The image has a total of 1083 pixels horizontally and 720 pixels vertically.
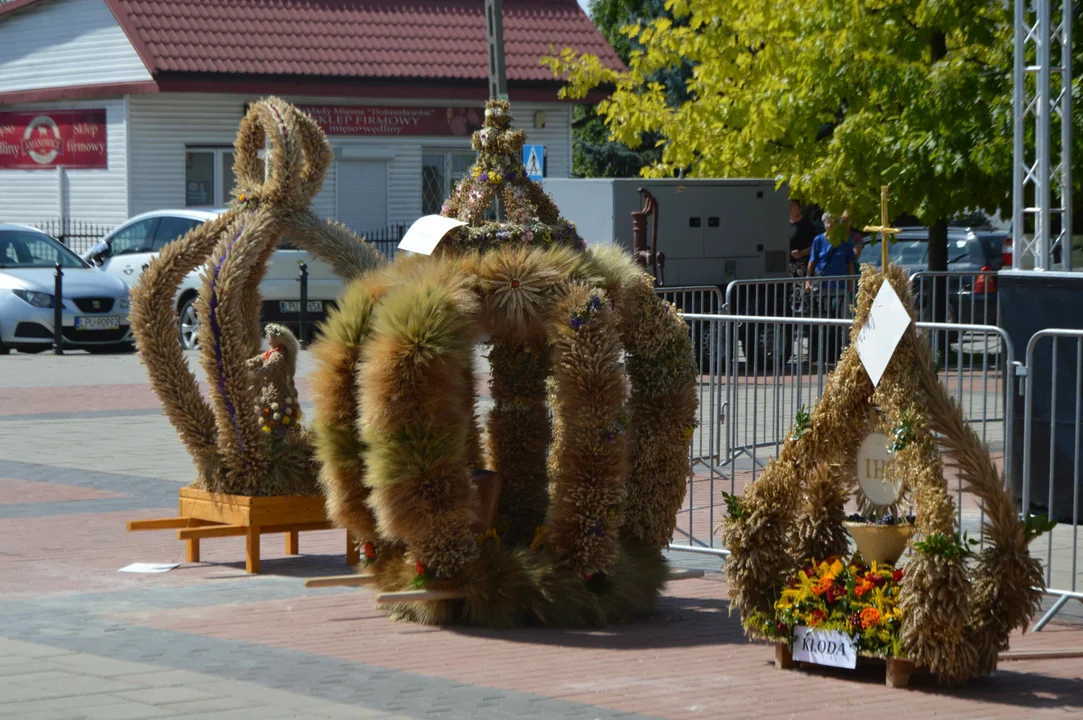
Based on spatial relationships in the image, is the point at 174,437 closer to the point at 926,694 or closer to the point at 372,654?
the point at 372,654

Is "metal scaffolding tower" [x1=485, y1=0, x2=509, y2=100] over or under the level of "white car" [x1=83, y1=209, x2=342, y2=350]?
over

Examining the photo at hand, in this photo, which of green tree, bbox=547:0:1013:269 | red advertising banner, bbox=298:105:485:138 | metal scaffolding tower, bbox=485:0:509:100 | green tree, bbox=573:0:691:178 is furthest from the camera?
green tree, bbox=573:0:691:178

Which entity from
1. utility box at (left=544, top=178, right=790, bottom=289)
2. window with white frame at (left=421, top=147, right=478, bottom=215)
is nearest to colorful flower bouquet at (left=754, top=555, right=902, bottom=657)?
utility box at (left=544, top=178, right=790, bottom=289)

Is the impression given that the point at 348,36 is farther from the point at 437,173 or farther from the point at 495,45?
the point at 495,45

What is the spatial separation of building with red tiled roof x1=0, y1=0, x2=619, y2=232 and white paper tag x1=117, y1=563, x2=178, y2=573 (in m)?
22.5

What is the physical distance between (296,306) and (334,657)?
53.8 ft

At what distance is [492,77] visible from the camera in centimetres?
1786

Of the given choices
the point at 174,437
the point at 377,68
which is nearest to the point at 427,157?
the point at 377,68

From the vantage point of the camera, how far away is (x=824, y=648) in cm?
659

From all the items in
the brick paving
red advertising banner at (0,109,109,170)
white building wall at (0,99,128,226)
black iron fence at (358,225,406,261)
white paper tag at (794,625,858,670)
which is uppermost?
red advertising banner at (0,109,109,170)

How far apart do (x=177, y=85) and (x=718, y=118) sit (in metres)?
12.5

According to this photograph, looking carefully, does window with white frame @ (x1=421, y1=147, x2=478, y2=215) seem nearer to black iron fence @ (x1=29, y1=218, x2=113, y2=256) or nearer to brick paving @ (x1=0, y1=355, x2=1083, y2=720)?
black iron fence @ (x1=29, y1=218, x2=113, y2=256)

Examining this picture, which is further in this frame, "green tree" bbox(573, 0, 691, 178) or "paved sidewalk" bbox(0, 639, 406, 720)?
"green tree" bbox(573, 0, 691, 178)

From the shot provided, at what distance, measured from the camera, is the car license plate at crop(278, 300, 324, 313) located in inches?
898
